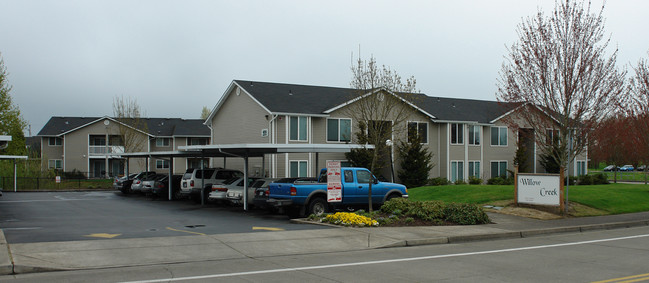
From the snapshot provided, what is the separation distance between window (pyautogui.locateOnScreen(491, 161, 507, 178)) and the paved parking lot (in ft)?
75.8

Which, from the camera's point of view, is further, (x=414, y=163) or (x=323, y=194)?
(x=414, y=163)

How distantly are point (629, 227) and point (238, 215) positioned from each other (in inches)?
522

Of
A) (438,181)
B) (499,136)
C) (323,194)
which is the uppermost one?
(499,136)

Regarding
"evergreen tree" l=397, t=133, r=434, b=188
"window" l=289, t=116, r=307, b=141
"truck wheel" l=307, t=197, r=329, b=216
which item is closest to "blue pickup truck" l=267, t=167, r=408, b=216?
"truck wheel" l=307, t=197, r=329, b=216

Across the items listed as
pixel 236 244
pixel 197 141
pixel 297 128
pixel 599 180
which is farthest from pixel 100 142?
pixel 236 244

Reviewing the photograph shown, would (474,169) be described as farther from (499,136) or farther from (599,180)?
(599,180)

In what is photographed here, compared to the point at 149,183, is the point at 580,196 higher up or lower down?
lower down

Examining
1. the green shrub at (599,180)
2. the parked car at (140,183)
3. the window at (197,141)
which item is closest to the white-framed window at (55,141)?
the window at (197,141)

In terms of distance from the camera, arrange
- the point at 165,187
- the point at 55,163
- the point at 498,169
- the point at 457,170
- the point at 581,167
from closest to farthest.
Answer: the point at 165,187, the point at 457,170, the point at 498,169, the point at 581,167, the point at 55,163

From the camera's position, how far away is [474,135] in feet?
129

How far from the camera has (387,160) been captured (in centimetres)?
3412

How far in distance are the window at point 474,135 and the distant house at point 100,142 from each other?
27.7m

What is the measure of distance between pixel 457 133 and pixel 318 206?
21.8 m

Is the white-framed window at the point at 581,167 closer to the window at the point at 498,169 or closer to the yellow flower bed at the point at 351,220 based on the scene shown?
the window at the point at 498,169
